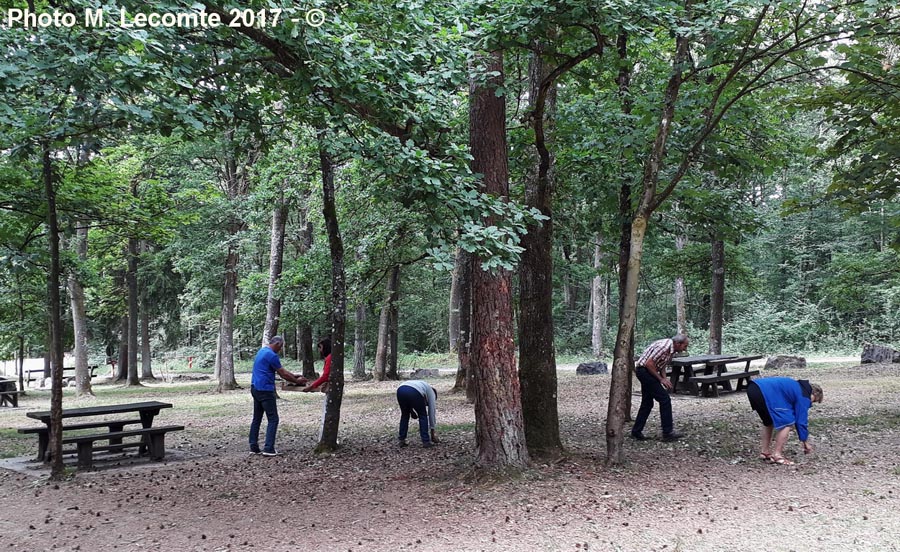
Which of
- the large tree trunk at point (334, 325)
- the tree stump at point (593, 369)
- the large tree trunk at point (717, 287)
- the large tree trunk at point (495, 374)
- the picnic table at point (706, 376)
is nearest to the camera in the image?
the large tree trunk at point (495, 374)

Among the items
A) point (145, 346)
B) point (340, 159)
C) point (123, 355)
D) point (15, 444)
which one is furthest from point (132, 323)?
point (340, 159)

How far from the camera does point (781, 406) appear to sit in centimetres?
768

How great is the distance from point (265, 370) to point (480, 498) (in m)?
4.11

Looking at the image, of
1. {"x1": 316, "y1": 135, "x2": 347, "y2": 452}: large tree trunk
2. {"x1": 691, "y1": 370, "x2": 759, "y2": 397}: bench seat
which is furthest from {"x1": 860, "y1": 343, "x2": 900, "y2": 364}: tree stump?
{"x1": 316, "y1": 135, "x2": 347, "y2": 452}: large tree trunk

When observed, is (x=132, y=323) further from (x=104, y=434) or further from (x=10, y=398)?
(x=104, y=434)

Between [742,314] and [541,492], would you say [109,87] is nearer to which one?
[541,492]

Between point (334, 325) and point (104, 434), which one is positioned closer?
point (334, 325)

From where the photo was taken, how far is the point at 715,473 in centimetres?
742

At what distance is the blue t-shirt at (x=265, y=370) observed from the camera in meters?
9.41

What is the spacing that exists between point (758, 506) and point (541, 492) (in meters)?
1.94

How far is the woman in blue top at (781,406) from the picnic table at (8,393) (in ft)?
56.9

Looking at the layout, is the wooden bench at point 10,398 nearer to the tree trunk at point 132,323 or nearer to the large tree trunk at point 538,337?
the tree trunk at point 132,323

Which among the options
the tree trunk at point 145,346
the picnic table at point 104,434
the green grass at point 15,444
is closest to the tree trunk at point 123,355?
the tree trunk at point 145,346

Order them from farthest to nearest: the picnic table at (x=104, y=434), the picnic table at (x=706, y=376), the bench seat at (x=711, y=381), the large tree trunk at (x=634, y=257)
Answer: the picnic table at (x=706, y=376) → the bench seat at (x=711, y=381) → the picnic table at (x=104, y=434) → the large tree trunk at (x=634, y=257)
